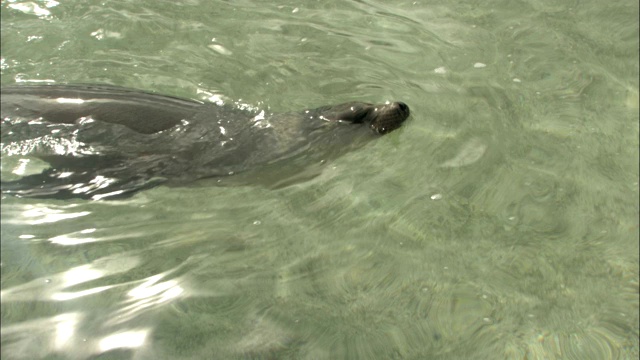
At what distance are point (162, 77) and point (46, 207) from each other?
1.41 m

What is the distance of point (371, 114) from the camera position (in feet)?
14.1

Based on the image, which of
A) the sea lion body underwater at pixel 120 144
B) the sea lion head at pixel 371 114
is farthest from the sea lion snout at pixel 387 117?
the sea lion body underwater at pixel 120 144

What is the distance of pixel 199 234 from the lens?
364 centimetres

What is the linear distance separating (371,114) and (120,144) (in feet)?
5.05

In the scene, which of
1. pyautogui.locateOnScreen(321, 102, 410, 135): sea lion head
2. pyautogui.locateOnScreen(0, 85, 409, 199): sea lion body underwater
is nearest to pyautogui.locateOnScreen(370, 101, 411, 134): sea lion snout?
pyautogui.locateOnScreen(321, 102, 410, 135): sea lion head

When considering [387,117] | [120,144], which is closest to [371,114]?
[387,117]

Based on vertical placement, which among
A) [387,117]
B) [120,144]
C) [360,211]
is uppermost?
[120,144]

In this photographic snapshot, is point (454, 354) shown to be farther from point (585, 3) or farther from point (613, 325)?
point (585, 3)

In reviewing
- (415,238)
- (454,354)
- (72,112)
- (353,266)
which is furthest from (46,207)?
(454,354)

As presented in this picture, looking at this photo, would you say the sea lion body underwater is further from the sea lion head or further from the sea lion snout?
the sea lion snout

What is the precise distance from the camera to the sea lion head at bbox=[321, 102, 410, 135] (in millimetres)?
4285

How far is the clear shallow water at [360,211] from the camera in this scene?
10.6 feet

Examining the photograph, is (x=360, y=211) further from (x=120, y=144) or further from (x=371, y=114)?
(x=120, y=144)

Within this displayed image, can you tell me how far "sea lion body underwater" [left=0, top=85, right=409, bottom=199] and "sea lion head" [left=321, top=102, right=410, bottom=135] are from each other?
13.0 inches
